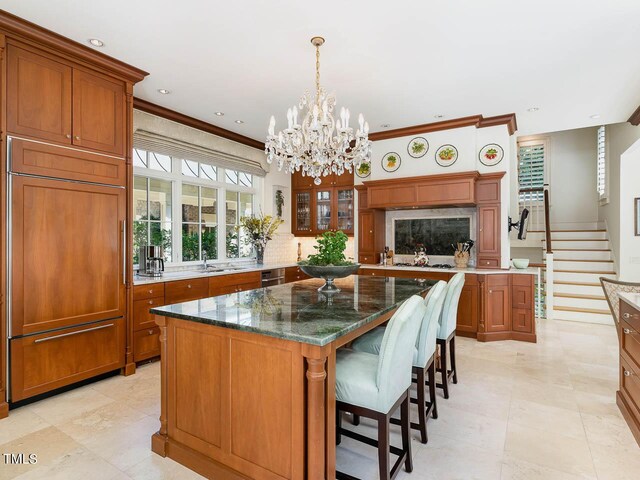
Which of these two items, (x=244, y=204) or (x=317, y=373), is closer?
(x=317, y=373)

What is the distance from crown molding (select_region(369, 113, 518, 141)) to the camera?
472cm

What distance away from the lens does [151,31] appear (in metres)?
2.79

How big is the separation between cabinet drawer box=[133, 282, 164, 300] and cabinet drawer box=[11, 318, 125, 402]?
291mm

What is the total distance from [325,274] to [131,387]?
210 cm

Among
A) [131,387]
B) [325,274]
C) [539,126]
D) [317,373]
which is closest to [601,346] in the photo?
[539,126]

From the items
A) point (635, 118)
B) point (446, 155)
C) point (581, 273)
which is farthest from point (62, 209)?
point (581, 273)

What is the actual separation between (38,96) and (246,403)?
291cm

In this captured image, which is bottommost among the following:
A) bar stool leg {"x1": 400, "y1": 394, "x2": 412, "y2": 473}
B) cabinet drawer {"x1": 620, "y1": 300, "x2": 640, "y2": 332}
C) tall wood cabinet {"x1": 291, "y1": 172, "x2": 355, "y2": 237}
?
bar stool leg {"x1": 400, "y1": 394, "x2": 412, "y2": 473}

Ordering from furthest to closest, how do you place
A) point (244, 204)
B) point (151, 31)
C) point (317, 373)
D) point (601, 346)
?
point (244, 204) → point (601, 346) → point (151, 31) → point (317, 373)

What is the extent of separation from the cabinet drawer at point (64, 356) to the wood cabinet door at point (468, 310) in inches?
158

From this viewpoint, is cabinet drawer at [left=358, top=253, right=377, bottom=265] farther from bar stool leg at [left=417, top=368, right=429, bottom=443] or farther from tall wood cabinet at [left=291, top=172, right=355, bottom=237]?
bar stool leg at [left=417, top=368, right=429, bottom=443]

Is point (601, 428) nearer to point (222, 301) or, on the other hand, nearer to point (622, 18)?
point (222, 301)

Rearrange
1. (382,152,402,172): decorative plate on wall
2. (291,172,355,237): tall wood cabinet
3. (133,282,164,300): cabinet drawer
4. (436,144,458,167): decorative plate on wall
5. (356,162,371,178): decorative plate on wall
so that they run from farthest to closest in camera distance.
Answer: (291,172,355,237): tall wood cabinet → (356,162,371,178): decorative plate on wall → (382,152,402,172): decorative plate on wall → (436,144,458,167): decorative plate on wall → (133,282,164,300): cabinet drawer

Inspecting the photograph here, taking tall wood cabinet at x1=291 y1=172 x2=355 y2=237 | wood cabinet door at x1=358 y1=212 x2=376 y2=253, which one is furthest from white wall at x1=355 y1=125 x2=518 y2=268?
tall wood cabinet at x1=291 y1=172 x2=355 y2=237
